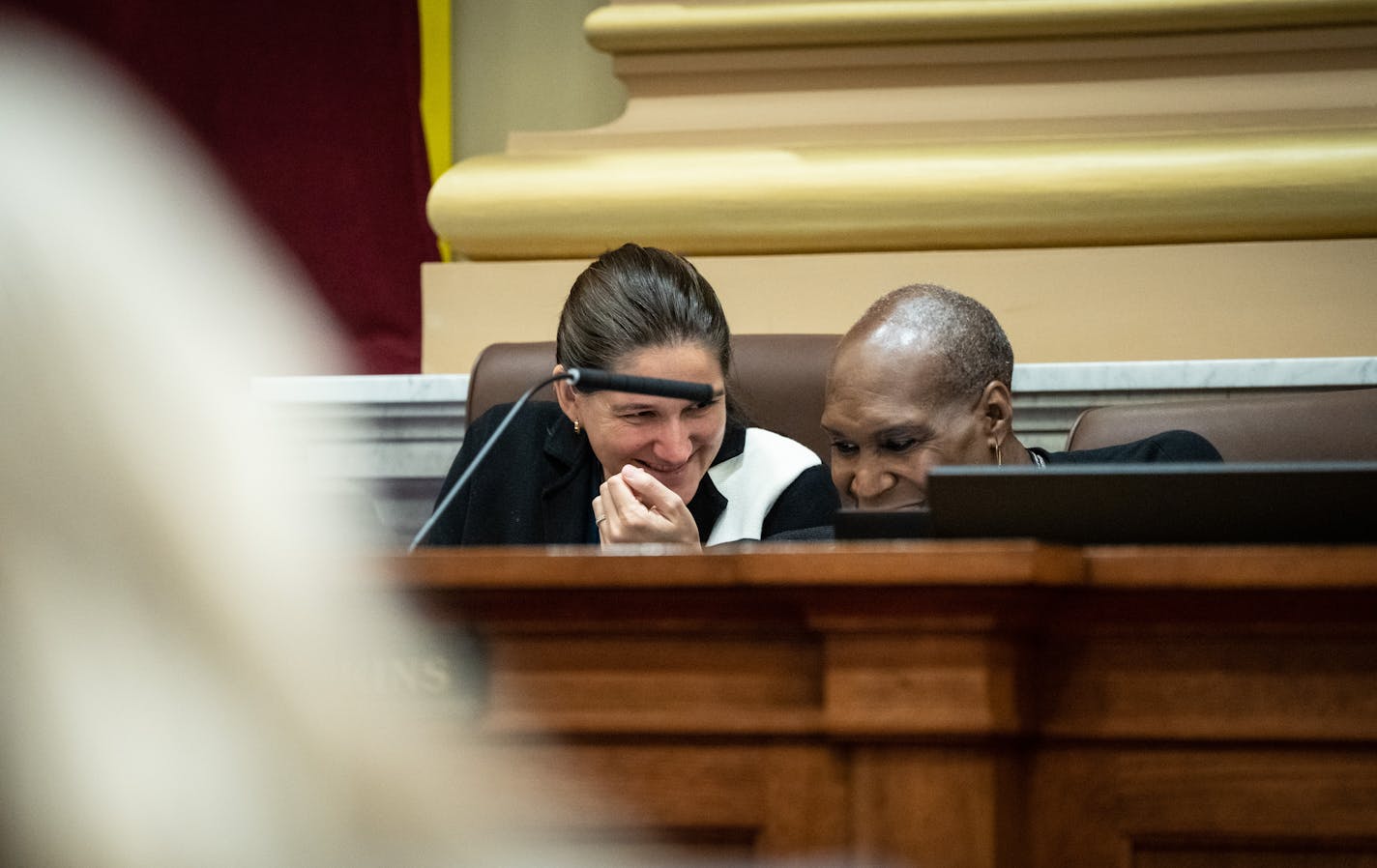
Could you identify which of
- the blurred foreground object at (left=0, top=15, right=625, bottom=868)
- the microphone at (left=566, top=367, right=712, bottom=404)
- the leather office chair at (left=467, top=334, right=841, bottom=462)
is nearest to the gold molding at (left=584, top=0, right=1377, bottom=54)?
the leather office chair at (left=467, top=334, right=841, bottom=462)

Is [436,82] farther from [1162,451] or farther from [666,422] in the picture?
[1162,451]

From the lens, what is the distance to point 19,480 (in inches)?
16.3

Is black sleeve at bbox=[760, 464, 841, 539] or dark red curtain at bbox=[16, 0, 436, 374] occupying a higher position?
dark red curtain at bbox=[16, 0, 436, 374]

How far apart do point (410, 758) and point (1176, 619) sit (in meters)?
0.36

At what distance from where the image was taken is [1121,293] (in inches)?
81.2

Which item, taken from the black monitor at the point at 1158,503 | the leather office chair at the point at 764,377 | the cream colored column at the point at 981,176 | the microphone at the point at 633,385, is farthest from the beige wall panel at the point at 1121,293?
the black monitor at the point at 1158,503

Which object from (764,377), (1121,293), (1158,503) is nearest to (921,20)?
(1121,293)

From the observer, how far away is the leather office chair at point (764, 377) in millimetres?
1867

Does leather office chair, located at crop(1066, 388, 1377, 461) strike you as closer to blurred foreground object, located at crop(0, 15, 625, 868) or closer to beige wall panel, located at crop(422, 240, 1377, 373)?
beige wall panel, located at crop(422, 240, 1377, 373)

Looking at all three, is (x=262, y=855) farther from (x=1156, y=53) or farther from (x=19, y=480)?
→ (x=1156, y=53)

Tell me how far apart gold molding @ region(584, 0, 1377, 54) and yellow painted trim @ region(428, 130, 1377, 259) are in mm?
162

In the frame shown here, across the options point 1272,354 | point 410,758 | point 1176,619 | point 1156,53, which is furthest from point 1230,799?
point 1156,53

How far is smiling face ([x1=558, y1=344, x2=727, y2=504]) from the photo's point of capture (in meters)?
1.73

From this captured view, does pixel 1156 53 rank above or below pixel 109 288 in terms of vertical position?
above
